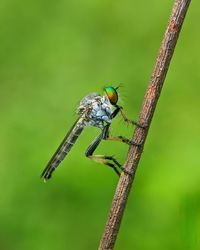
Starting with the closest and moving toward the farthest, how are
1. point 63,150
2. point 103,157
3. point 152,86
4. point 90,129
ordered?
point 152,86, point 103,157, point 63,150, point 90,129

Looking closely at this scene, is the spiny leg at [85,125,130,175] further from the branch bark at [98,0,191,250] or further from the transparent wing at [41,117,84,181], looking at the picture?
the branch bark at [98,0,191,250]

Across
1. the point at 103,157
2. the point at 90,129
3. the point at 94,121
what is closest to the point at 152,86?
the point at 103,157

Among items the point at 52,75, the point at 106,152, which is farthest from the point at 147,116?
the point at 52,75

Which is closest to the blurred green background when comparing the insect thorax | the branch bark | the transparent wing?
the insect thorax

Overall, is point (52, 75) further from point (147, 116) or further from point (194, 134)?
point (147, 116)

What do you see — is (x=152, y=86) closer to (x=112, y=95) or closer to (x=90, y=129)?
(x=112, y=95)

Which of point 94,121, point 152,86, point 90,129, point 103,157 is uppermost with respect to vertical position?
point 90,129
